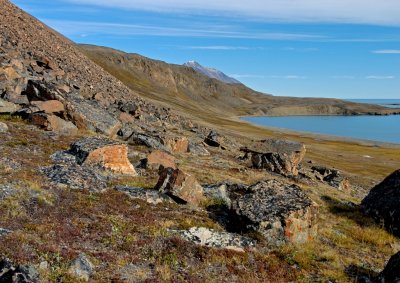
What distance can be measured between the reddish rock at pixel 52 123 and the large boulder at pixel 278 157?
18.7 metres

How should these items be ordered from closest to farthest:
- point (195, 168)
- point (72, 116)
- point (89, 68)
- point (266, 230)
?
point (266, 230) → point (195, 168) → point (72, 116) → point (89, 68)

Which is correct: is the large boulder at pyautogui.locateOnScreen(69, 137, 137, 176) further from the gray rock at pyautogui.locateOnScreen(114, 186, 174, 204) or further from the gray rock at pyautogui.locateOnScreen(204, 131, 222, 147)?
the gray rock at pyautogui.locateOnScreen(204, 131, 222, 147)

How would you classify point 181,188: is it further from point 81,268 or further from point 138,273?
point 81,268

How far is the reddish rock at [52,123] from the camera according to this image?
32.0 m

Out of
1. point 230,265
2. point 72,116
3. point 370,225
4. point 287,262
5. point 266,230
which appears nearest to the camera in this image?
point 230,265

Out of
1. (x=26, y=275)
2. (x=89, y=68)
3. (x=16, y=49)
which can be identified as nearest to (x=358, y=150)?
(x=89, y=68)

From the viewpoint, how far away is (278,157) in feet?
139

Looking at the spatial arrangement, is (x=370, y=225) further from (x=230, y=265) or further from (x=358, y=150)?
(x=358, y=150)

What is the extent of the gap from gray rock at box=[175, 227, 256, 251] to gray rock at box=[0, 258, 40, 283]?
664 cm

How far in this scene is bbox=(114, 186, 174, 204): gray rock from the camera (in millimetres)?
20766

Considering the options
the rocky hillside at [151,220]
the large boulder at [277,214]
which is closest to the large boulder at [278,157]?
the rocky hillside at [151,220]

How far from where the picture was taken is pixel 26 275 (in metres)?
11.4

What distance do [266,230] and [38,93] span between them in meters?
26.2

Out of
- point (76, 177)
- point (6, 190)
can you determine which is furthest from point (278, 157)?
point (6, 190)
